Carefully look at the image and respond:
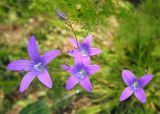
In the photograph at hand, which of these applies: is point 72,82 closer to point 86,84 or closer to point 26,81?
point 86,84

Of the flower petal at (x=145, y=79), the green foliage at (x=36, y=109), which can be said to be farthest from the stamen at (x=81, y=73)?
the green foliage at (x=36, y=109)

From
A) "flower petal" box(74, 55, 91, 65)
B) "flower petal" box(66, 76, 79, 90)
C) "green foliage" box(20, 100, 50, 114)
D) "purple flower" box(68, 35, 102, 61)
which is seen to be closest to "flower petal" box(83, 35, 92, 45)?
"purple flower" box(68, 35, 102, 61)

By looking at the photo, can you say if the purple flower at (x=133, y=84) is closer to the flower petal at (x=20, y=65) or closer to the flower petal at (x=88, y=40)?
the flower petal at (x=88, y=40)

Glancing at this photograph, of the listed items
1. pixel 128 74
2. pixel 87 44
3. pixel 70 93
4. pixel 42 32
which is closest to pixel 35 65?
pixel 87 44

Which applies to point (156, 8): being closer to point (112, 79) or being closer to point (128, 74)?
point (112, 79)

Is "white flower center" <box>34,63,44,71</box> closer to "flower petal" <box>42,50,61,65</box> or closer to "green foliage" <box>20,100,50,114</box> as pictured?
"flower petal" <box>42,50,61,65</box>

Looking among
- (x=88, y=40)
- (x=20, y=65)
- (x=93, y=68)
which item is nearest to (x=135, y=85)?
(x=93, y=68)

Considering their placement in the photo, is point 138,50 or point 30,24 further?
point 30,24
